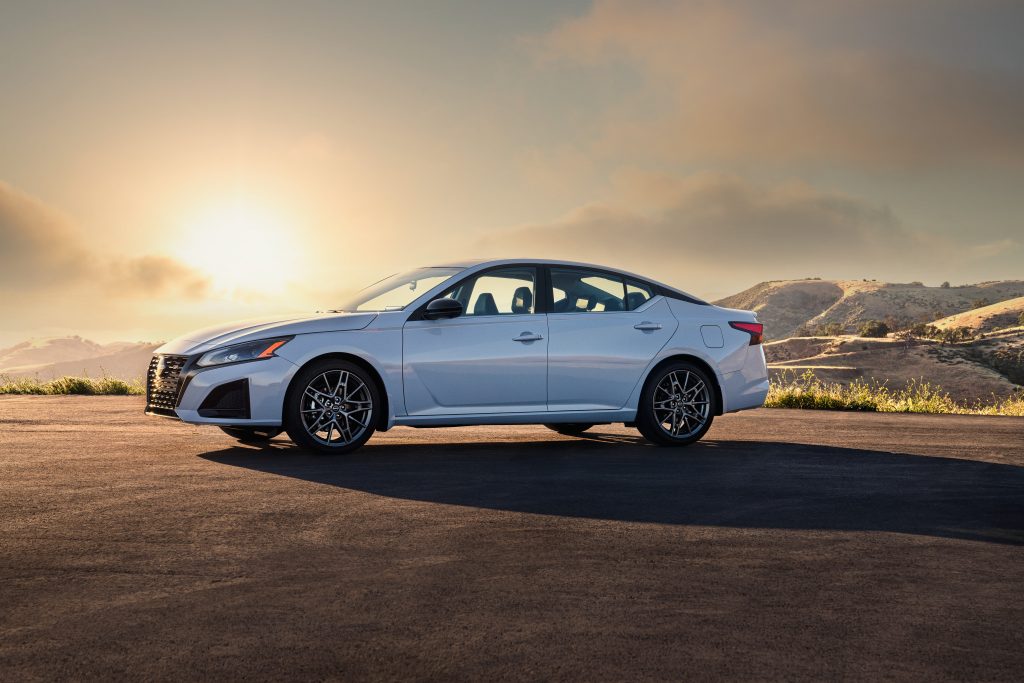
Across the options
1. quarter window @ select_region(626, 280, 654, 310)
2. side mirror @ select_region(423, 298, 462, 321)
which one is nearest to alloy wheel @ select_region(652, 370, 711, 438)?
quarter window @ select_region(626, 280, 654, 310)

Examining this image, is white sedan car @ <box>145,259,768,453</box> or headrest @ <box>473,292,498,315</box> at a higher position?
headrest @ <box>473,292,498,315</box>

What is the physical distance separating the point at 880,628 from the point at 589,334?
21.5ft

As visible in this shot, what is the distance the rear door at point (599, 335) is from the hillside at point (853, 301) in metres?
97.3

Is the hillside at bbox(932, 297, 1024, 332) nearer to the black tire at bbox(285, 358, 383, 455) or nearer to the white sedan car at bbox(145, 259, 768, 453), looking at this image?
the white sedan car at bbox(145, 259, 768, 453)

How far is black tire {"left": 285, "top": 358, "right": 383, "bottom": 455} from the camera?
10086 mm

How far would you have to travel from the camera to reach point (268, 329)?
1021cm

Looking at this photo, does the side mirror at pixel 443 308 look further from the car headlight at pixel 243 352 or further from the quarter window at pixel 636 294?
the quarter window at pixel 636 294

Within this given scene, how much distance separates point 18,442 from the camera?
11117 mm

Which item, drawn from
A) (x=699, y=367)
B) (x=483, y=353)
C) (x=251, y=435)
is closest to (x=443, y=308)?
(x=483, y=353)

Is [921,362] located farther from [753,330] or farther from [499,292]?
[499,292]

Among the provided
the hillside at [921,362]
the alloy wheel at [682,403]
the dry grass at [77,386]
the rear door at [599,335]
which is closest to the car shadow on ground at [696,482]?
the alloy wheel at [682,403]

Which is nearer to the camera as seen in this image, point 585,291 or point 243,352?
point 243,352

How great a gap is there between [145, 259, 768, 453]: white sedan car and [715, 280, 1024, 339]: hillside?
9709 centimetres

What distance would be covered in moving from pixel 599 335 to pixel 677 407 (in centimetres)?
112
